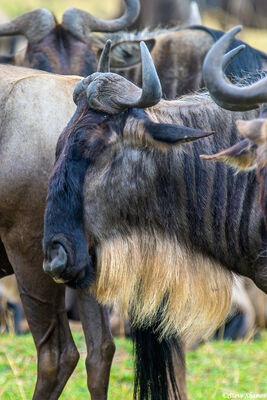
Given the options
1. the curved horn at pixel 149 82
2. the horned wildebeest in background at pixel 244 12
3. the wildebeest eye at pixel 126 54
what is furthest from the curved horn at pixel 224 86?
the horned wildebeest in background at pixel 244 12

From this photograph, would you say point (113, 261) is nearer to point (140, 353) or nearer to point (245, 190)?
point (245, 190)

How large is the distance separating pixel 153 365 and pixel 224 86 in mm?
1803

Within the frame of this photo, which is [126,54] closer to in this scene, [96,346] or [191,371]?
[191,371]

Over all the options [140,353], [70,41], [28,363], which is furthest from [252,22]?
[140,353]

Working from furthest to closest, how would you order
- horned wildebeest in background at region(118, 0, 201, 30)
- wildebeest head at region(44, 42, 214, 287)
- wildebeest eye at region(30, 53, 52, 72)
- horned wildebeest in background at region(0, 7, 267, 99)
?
horned wildebeest in background at region(118, 0, 201, 30) < wildebeest eye at region(30, 53, 52, 72) < horned wildebeest in background at region(0, 7, 267, 99) < wildebeest head at region(44, 42, 214, 287)

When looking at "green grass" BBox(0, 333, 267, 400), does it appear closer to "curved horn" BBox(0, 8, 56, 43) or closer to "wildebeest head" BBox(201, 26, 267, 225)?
"wildebeest head" BBox(201, 26, 267, 225)

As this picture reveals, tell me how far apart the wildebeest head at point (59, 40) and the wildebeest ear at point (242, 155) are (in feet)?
10.5

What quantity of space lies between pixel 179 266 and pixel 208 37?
2865mm

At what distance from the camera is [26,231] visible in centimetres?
387

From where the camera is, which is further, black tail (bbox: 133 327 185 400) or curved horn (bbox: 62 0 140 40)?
curved horn (bbox: 62 0 140 40)

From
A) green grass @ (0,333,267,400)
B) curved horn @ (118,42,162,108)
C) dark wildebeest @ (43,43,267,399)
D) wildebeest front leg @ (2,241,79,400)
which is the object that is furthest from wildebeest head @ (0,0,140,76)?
curved horn @ (118,42,162,108)

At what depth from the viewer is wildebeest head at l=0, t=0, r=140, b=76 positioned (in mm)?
6023

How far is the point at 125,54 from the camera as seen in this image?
6.45 meters

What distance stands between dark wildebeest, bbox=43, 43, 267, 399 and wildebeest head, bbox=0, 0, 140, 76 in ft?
8.24
